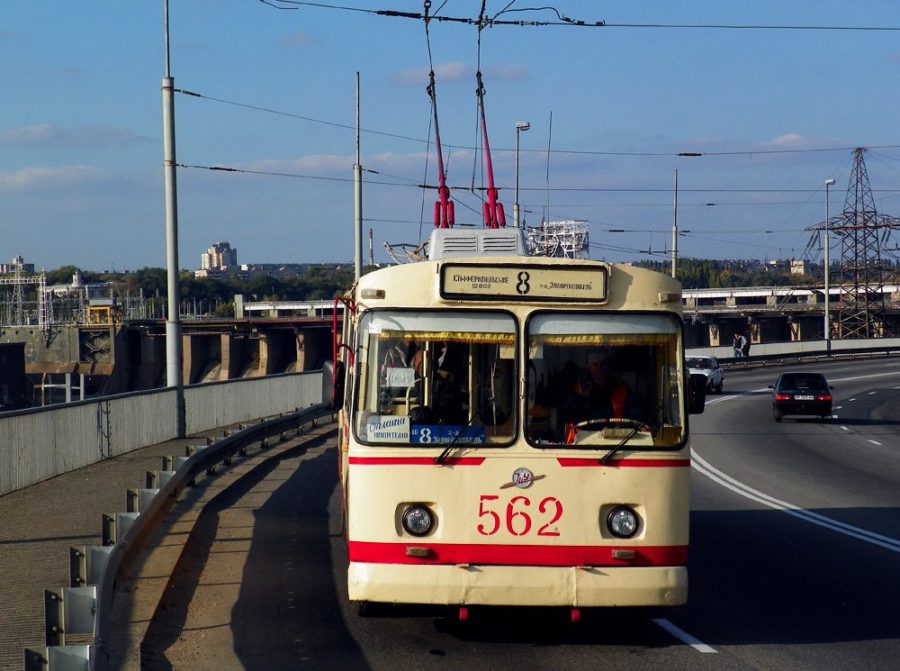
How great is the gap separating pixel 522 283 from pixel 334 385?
1.82m

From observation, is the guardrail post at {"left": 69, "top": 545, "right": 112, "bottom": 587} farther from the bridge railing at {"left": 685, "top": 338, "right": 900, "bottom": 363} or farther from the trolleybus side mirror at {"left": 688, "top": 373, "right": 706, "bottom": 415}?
the bridge railing at {"left": 685, "top": 338, "right": 900, "bottom": 363}

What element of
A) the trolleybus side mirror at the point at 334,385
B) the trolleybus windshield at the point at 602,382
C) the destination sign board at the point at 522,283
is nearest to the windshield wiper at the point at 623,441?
the trolleybus windshield at the point at 602,382

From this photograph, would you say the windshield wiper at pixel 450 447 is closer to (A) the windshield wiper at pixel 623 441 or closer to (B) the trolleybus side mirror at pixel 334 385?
(A) the windshield wiper at pixel 623 441

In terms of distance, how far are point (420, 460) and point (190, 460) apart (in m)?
8.58

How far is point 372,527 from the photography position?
7.66 meters

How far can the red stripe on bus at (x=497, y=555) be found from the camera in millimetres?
7586

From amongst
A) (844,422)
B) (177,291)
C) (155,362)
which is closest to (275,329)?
(155,362)

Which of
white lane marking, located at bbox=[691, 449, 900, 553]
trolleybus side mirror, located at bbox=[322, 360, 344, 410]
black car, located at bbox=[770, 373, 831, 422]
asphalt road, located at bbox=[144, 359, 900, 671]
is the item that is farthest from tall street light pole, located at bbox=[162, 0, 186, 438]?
black car, located at bbox=[770, 373, 831, 422]

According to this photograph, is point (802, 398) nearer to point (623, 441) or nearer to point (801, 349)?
point (623, 441)

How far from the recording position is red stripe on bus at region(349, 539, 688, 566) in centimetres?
759

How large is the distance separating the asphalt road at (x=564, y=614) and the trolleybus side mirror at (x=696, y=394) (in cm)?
160

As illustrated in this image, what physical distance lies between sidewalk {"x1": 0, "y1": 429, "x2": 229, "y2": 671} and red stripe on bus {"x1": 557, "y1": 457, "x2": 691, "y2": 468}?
362 cm

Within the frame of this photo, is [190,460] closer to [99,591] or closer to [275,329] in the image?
[99,591]

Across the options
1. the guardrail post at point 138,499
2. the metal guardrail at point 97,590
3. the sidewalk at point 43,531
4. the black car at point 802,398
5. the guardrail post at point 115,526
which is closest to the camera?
the metal guardrail at point 97,590
